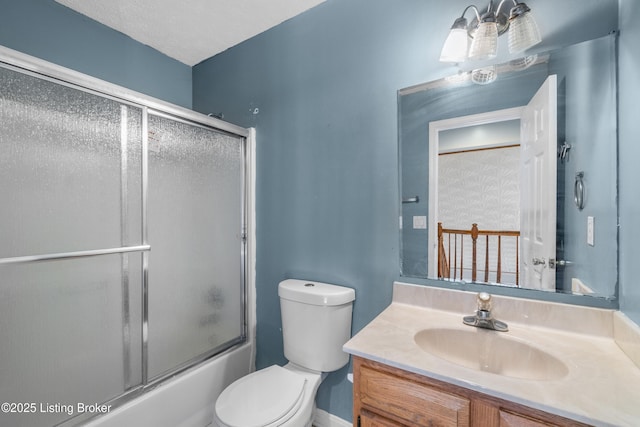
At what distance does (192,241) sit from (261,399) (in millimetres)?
906

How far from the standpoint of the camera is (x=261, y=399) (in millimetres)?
1251

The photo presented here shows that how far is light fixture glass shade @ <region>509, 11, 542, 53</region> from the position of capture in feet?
3.55

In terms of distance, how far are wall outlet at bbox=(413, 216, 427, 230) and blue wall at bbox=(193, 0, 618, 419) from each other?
93 mm

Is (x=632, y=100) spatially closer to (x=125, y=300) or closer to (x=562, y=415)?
(x=562, y=415)

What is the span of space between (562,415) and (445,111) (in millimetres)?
1129

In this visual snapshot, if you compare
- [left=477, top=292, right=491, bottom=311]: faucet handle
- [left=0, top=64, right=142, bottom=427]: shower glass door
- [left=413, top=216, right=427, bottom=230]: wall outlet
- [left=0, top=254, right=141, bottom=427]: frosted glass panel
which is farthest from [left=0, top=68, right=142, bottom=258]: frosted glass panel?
[left=477, top=292, right=491, bottom=311]: faucet handle

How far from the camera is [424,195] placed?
1364mm

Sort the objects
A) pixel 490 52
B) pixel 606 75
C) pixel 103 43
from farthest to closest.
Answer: pixel 103 43 < pixel 490 52 < pixel 606 75

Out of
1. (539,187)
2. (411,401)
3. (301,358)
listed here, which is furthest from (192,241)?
(539,187)

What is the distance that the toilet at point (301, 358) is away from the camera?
122 cm

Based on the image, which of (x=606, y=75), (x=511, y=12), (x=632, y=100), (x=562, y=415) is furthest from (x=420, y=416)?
(x=511, y=12)

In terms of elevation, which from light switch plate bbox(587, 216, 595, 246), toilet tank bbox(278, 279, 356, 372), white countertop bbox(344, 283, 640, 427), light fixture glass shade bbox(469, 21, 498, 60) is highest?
light fixture glass shade bbox(469, 21, 498, 60)

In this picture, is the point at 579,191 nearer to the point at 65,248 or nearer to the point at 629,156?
the point at 629,156

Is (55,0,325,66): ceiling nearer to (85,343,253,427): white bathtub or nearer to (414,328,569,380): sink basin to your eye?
(414,328,569,380): sink basin
